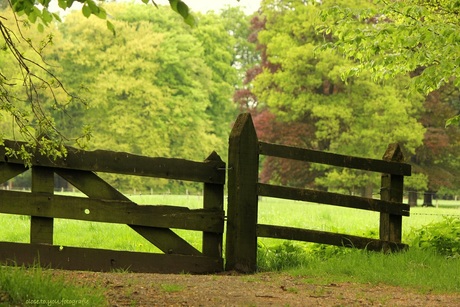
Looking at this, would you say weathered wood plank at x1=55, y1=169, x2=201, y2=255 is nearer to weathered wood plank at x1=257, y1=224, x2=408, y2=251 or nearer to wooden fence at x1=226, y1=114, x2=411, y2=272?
wooden fence at x1=226, y1=114, x2=411, y2=272

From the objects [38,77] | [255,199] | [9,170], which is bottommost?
[255,199]

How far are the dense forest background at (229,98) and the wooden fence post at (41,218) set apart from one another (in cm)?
1997

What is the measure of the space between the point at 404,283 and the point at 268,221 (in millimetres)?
10210

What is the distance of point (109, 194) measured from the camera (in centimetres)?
813

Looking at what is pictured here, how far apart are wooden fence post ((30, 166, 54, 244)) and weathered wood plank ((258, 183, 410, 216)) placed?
102 inches

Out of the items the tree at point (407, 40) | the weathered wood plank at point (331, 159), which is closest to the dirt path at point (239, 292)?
the weathered wood plank at point (331, 159)

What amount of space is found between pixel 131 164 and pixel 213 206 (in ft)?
3.79

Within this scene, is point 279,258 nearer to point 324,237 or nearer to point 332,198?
point 324,237

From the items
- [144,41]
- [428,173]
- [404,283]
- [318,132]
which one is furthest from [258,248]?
[144,41]

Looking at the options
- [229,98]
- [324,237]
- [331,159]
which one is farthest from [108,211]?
[229,98]

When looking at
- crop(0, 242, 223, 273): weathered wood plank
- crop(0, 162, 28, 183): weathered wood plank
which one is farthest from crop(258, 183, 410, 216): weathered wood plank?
crop(0, 162, 28, 183): weathered wood plank

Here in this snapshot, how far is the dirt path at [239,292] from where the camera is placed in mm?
6395

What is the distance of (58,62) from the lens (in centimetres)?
4741

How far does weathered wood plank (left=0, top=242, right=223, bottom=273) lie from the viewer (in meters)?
7.75
